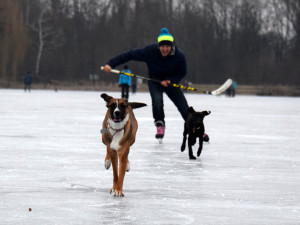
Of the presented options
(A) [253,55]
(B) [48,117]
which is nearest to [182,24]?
(A) [253,55]

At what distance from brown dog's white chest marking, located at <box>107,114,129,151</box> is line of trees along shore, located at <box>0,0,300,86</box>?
6740 centimetres

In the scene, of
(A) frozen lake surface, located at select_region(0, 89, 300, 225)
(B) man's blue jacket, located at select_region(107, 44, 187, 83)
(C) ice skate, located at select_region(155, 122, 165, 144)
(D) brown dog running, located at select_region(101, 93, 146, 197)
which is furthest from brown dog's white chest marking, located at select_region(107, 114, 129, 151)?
(C) ice skate, located at select_region(155, 122, 165, 144)

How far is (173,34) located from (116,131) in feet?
235

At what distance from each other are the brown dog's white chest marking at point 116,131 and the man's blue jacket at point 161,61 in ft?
13.8

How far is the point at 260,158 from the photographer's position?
9.16 meters

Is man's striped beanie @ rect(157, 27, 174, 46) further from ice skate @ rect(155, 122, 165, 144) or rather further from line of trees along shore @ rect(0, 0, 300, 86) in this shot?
line of trees along shore @ rect(0, 0, 300, 86)

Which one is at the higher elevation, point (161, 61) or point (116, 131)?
point (161, 61)

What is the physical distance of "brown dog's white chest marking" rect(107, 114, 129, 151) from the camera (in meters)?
5.92

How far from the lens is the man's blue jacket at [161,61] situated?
34.0 feet

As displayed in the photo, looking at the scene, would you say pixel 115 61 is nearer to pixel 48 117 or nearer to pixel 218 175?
pixel 218 175

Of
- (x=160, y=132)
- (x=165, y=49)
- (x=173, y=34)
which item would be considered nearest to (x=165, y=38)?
(x=165, y=49)

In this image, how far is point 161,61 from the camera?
1052cm

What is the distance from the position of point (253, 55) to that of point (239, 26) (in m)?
3.81

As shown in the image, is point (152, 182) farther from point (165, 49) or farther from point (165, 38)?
point (165, 49)
